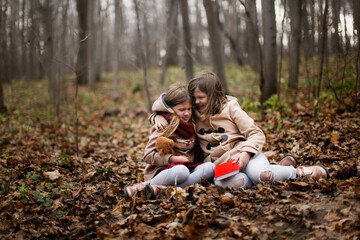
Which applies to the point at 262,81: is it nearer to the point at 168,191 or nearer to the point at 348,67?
the point at 348,67

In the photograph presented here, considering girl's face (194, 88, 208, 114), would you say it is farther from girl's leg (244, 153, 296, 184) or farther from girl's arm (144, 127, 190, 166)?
girl's leg (244, 153, 296, 184)

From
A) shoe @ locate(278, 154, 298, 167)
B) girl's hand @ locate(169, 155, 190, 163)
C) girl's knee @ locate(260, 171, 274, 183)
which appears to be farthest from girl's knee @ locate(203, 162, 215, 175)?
shoe @ locate(278, 154, 298, 167)

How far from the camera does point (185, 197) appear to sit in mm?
2934

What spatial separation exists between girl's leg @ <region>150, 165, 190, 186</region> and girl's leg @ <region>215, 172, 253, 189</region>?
0.41m

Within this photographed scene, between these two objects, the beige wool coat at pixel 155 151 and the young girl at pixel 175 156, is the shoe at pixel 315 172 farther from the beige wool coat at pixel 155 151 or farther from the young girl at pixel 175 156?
the beige wool coat at pixel 155 151

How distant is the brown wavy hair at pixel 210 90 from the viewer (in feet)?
11.1

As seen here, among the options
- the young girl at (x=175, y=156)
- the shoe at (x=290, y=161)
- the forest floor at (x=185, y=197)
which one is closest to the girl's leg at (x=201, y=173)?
the young girl at (x=175, y=156)

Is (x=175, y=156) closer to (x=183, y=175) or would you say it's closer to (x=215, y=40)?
(x=183, y=175)

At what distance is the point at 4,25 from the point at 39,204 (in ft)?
20.8

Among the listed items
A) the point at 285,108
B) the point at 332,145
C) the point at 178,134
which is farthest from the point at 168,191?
the point at 285,108

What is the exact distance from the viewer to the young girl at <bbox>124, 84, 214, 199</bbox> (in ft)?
10.4

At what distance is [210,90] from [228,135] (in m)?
Result: 0.60

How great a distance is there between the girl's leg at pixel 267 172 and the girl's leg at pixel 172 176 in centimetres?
73

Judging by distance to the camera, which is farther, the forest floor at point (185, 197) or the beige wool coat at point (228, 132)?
the beige wool coat at point (228, 132)
